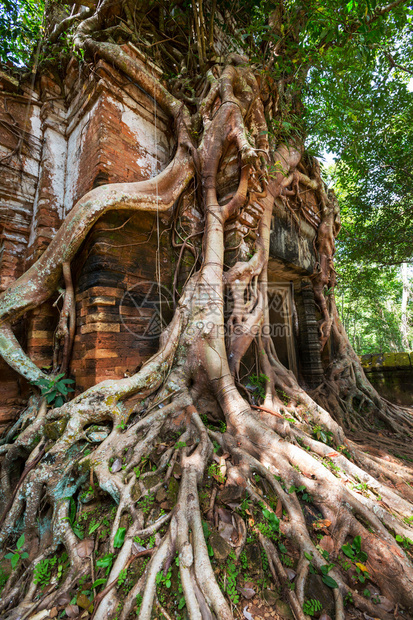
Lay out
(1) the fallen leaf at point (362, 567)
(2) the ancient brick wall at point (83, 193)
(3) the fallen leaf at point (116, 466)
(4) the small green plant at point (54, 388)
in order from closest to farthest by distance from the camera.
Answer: (1) the fallen leaf at point (362, 567), (3) the fallen leaf at point (116, 466), (4) the small green plant at point (54, 388), (2) the ancient brick wall at point (83, 193)

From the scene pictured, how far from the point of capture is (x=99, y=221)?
2.61 meters

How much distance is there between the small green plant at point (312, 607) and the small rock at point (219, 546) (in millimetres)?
394

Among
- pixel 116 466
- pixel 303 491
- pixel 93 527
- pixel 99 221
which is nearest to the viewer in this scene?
pixel 93 527

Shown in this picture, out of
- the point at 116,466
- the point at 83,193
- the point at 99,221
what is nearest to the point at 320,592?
the point at 116,466

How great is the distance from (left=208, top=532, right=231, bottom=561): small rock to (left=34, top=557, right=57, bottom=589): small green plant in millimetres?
1002

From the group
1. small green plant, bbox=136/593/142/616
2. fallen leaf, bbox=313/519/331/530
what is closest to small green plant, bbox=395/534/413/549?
fallen leaf, bbox=313/519/331/530

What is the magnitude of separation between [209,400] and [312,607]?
1417 mm

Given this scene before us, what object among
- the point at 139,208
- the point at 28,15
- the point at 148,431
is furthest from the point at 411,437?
the point at 28,15

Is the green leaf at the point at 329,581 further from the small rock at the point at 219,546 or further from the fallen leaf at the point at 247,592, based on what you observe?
the small rock at the point at 219,546

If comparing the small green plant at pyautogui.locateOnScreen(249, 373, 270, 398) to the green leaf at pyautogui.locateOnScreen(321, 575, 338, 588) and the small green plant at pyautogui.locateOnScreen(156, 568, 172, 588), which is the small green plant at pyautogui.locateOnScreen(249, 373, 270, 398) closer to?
the green leaf at pyautogui.locateOnScreen(321, 575, 338, 588)

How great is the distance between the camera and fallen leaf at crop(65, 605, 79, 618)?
1.31m

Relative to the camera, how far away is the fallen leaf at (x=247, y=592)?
126cm

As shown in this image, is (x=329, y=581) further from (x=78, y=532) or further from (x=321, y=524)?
(x=78, y=532)

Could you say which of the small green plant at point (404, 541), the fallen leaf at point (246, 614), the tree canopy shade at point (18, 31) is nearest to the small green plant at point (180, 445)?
the fallen leaf at point (246, 614)
